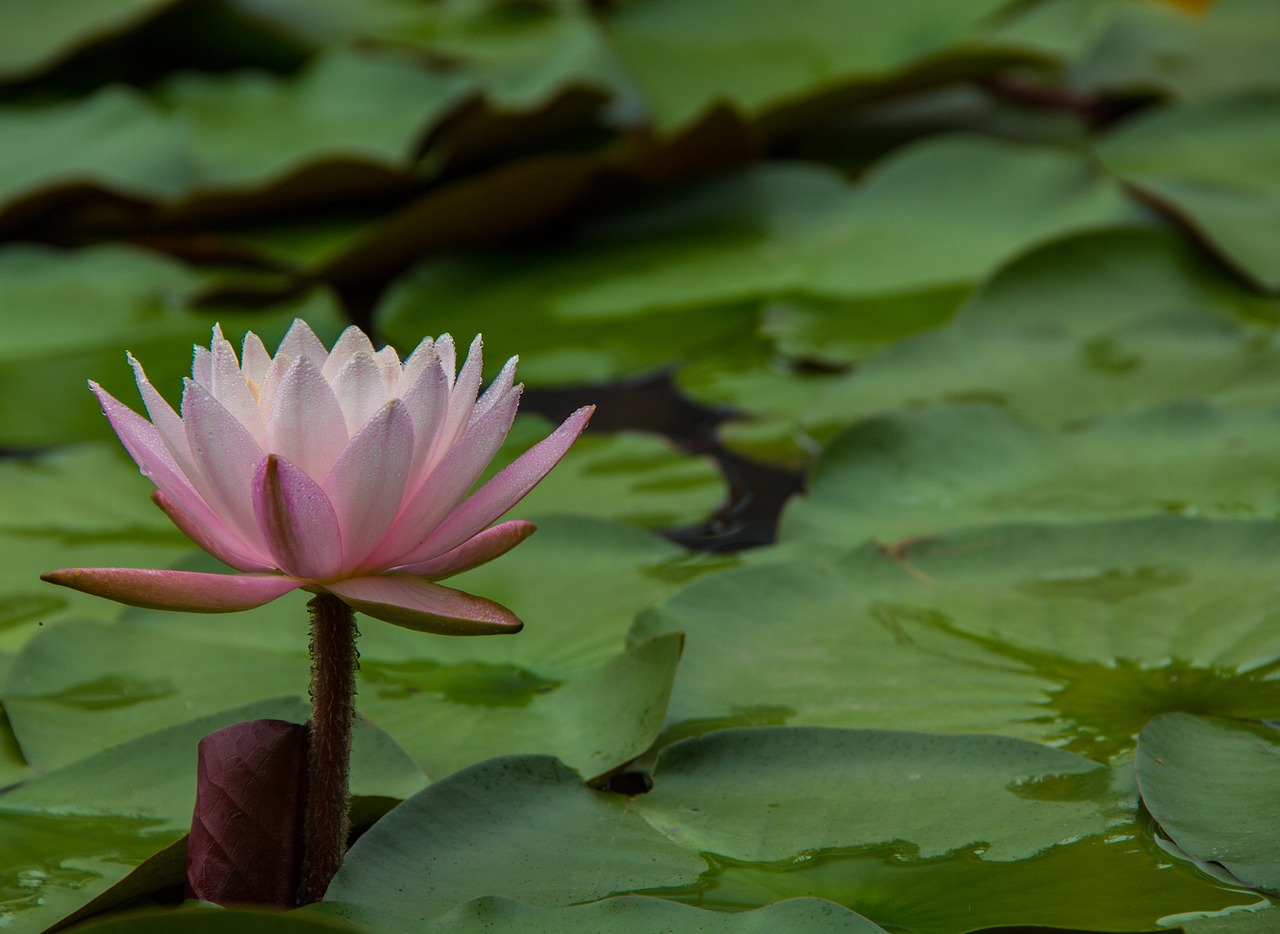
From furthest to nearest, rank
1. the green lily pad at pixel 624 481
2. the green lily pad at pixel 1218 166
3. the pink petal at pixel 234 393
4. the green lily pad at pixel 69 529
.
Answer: the green lily pad at pixel 1218 166 → the green lily pad at pixel 624 481 → the green lily pad at pixel 69 529 → the pink petal at pixel 234 393

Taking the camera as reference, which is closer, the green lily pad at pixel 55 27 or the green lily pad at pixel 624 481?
the green lily pad at pixel 624 481

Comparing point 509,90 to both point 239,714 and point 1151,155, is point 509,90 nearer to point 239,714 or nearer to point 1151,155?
point 1151,155

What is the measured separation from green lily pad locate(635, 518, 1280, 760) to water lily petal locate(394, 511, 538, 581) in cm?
29

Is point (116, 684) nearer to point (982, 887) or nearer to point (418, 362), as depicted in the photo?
point (418, 362)

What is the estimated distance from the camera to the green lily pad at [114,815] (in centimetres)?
73

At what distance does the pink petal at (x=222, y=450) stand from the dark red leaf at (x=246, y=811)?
14 centimetres

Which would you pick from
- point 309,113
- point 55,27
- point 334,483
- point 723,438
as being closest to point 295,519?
point 334,483

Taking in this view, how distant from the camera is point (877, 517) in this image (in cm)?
118

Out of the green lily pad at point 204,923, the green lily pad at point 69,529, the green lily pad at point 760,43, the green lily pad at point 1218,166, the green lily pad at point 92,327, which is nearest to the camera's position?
the green lily pad at point 204,923

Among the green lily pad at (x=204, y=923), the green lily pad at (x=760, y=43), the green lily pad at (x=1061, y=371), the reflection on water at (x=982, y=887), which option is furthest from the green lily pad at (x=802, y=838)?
the green lily pad at (x=760, y=43)

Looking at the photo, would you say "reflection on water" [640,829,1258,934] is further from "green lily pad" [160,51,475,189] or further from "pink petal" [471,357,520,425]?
"green lily pad" [160,51,475,189]

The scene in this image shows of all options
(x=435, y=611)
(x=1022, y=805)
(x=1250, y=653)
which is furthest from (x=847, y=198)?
(x=435, y=611)

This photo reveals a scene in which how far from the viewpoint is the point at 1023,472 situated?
1213 mm

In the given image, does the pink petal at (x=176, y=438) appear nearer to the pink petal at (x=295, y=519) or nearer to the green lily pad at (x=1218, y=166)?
the pink petal at (x=295, y=519)
